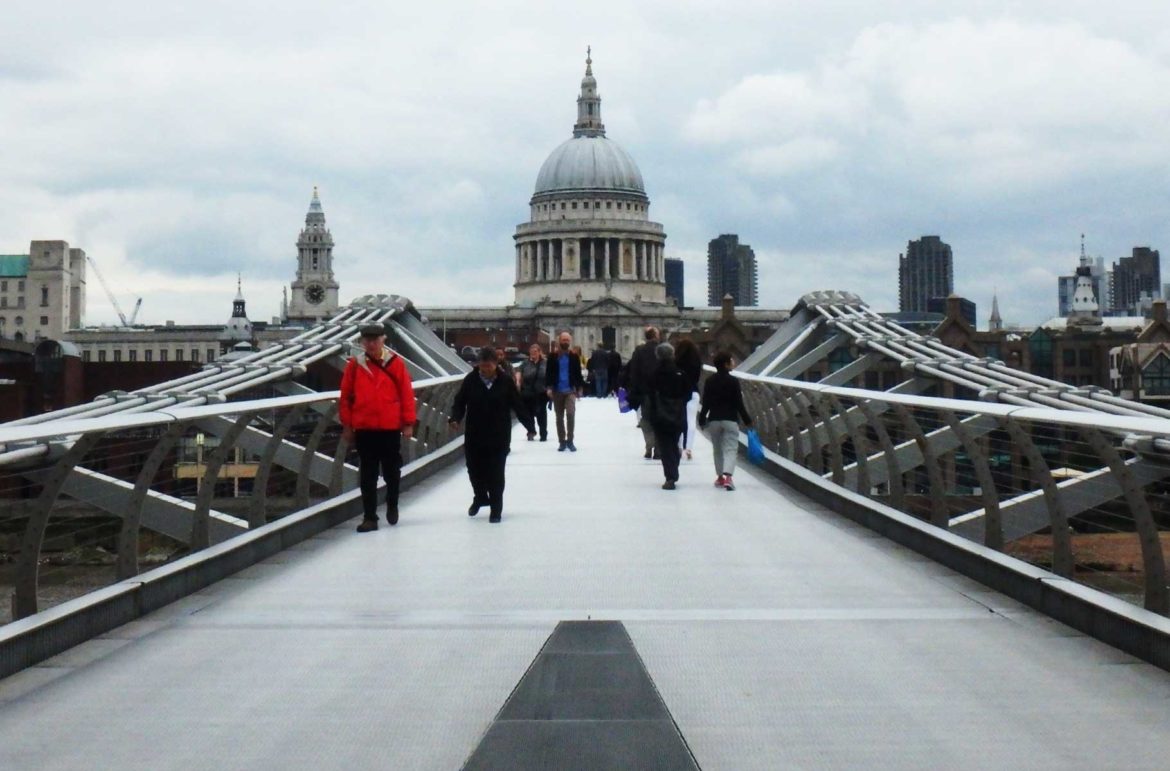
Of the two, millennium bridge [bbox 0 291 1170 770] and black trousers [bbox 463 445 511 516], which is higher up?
black trousers [bbox 463 445 511 516]

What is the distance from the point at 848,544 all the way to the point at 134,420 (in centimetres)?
520

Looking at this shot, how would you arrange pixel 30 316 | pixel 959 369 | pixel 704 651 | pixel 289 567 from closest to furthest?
pixel 704 651 < pixel 289 567 < pixel 959 369 < pixel 30 316

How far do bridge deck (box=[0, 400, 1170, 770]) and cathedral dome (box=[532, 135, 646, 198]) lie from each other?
5890 inches

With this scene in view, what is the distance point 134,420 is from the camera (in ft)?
25.8

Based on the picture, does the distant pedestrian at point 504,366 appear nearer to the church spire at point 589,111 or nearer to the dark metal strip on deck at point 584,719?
the dark metal strip on deck at point 584,719

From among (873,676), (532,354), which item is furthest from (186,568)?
(532,354)

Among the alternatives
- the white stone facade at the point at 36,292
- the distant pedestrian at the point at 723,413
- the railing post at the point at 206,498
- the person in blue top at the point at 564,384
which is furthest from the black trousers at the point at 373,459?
the white stone facade at the point at 36,292

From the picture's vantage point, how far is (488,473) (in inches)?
516

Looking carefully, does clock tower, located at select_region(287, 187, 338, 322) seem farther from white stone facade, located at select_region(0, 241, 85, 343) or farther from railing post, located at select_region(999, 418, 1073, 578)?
railing post, located at select_region(999, 418, 1073, 578)

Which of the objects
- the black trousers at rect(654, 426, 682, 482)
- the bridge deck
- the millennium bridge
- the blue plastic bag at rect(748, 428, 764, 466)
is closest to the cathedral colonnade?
the blue plastic bag at rect(748, 428, 764, 466)

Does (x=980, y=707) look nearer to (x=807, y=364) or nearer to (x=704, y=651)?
(x=704, y=651)

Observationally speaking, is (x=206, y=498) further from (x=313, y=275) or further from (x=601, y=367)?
(x=313, y=275)

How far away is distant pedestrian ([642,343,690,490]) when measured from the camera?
15.8 m

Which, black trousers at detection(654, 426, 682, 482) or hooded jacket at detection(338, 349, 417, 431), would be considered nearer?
hooded jacket at detection(338, 349, 417, 431)
